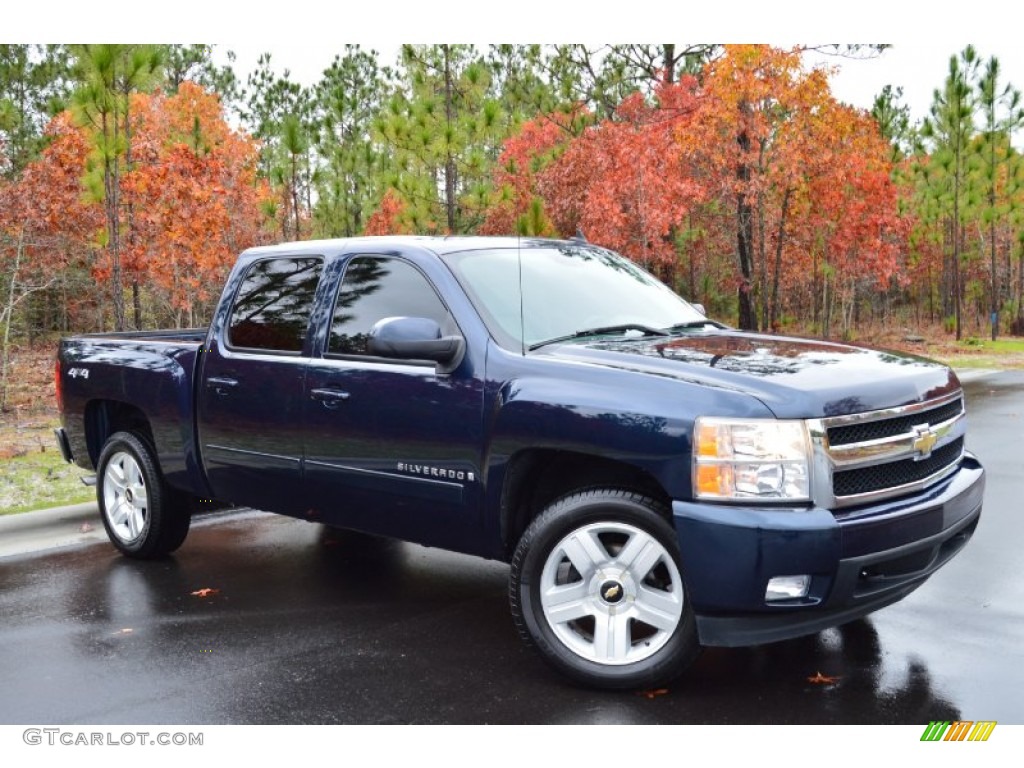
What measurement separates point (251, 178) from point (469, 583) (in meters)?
28.5

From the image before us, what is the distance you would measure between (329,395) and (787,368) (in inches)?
89.4

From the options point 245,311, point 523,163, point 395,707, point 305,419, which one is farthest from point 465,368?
point 523,163

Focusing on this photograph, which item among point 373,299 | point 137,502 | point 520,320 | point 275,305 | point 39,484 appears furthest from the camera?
point 39,484

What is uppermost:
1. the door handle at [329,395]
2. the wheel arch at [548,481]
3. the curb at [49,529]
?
the door handle at [329,395]

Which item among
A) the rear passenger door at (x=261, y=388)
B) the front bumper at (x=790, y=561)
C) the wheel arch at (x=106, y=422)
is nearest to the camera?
the front bumper at (x=790, y=561)

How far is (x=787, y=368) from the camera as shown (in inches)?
165

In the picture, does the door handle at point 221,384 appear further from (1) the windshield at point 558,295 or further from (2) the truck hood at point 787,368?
(2) the truck hood at point 787,368

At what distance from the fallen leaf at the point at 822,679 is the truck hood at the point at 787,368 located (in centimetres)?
117

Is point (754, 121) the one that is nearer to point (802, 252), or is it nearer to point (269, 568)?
point (802, 252)

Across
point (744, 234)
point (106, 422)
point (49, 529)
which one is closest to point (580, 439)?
point (106, 422)

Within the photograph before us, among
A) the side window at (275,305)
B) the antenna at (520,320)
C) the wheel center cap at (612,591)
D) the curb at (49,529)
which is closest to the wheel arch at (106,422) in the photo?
the curb at (49,529)

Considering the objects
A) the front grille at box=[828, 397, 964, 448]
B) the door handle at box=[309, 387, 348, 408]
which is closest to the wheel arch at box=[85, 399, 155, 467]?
the door handle at box=[309, 387, 348, 408]

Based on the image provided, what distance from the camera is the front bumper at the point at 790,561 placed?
12.3ft

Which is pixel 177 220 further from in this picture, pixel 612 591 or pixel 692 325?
pixel 612 591
